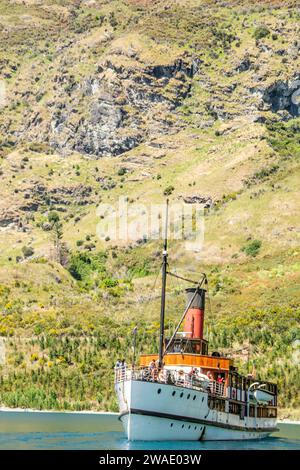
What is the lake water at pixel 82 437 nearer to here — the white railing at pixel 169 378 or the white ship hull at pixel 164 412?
the white ship hull at pixel 164 412

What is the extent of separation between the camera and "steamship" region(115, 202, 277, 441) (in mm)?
64875

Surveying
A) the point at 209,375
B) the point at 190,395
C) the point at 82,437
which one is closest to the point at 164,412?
the point at 190,395

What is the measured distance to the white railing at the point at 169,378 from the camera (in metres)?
66.9

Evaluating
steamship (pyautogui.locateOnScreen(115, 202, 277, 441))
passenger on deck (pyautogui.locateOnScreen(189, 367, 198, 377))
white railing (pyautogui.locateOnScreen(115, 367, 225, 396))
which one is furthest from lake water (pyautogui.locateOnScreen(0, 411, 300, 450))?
passenger on deck (pyautogui.locateOnScreen(189, 367, 198, 377))

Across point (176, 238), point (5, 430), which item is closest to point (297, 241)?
point (176, 238)

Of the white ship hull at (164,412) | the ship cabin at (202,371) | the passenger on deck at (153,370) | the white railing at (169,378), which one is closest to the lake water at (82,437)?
the white ship hull at (164,412)

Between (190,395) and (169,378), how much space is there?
271 cm

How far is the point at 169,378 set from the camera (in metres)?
66.9

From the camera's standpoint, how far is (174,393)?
217 feet

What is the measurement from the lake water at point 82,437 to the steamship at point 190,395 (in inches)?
47.1

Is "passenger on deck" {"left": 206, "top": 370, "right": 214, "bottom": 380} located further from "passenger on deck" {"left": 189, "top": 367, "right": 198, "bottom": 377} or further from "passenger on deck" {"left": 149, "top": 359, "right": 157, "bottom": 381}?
"passenger on deck" {"left": 149, "top": 359, "right": 157, "bottom": 381}
